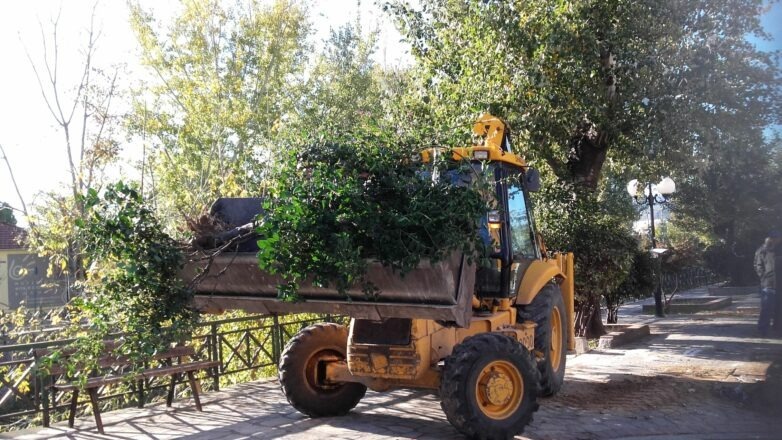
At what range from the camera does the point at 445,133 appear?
6430 millimetres

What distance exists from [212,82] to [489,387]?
51.1ft

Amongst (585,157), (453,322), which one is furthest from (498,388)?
(585,157)

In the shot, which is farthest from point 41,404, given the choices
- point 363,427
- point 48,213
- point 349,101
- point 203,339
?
point 349,101

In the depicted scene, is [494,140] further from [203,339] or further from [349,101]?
[349,101]

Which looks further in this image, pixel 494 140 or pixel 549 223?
pixel 549 223

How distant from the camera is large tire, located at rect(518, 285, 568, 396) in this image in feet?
24.7

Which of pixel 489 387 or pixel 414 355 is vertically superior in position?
pixel 414 355

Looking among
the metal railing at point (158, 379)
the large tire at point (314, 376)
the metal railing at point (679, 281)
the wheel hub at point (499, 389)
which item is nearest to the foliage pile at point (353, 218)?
the wheel hub at point (499, 389)

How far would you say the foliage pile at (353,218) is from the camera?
5430 mm

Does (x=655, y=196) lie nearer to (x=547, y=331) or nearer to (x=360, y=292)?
(x=547, y=331)

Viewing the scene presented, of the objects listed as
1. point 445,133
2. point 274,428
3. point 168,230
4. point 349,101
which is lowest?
point 274,428

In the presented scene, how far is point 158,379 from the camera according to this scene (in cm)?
1095

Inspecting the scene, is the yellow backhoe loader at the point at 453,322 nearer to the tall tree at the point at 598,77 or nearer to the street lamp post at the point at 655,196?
the tall tree at the point at 598,77

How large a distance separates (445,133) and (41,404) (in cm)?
549
